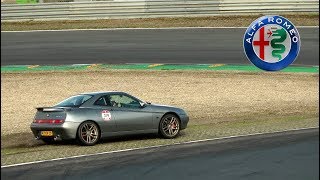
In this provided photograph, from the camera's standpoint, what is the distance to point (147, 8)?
3903 cm

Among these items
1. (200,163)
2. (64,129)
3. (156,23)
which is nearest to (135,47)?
(156,23)

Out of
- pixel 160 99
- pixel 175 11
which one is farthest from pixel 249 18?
pixel 160 99

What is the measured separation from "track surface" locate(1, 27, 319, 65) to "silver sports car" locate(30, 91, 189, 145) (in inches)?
502

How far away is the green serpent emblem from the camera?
87.1 feet

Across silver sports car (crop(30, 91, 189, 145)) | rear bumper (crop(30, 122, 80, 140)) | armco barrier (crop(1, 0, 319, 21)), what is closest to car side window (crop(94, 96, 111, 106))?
silver sports car (crop(30, 91, 189, 145))

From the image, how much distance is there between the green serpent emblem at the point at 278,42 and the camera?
1046 inches

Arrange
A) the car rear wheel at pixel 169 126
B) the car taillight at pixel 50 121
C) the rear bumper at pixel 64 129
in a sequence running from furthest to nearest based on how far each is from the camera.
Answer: the car rear wheel at pixel 169 126
the car taillight at pixel 50 121
the rear bumper at pixel 64 129

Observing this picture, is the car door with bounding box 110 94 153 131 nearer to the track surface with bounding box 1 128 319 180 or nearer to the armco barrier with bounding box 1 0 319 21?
the track surface with bounding box 1 128 319 180

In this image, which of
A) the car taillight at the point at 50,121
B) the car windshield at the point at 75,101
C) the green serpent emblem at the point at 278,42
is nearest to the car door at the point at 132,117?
the car windshield at the point at 75,101

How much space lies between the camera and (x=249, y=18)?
125ft

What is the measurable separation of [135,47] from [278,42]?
8.62 m

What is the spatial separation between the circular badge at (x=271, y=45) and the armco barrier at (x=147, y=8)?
3.86 m

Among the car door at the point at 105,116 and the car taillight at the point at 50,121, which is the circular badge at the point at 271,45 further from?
the car taillight at the point at 50,121

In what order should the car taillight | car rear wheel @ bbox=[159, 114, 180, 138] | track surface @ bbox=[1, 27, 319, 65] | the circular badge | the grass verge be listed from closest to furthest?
the car taillight → car rear wheel @ bbox=[159, 114, 180, 138] → the circular badge → track surface @ bbox=[1, 27, 319, 65] → the grass verge
